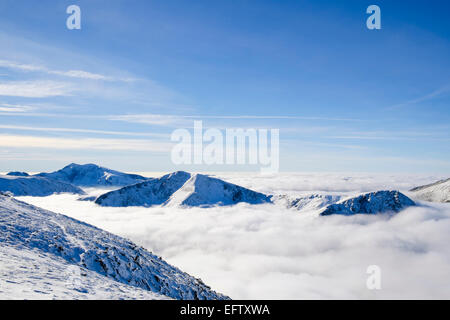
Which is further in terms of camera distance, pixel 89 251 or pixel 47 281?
pixel 89 251

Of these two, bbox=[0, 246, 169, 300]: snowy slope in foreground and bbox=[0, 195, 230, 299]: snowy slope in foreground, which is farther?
bbox=[0, 195, 230, 299]: snowy slope in foreground

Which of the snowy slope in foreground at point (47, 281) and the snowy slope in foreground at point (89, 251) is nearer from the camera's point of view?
the snowy slope in foreground at point (47, 281)

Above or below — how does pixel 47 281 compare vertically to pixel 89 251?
above
